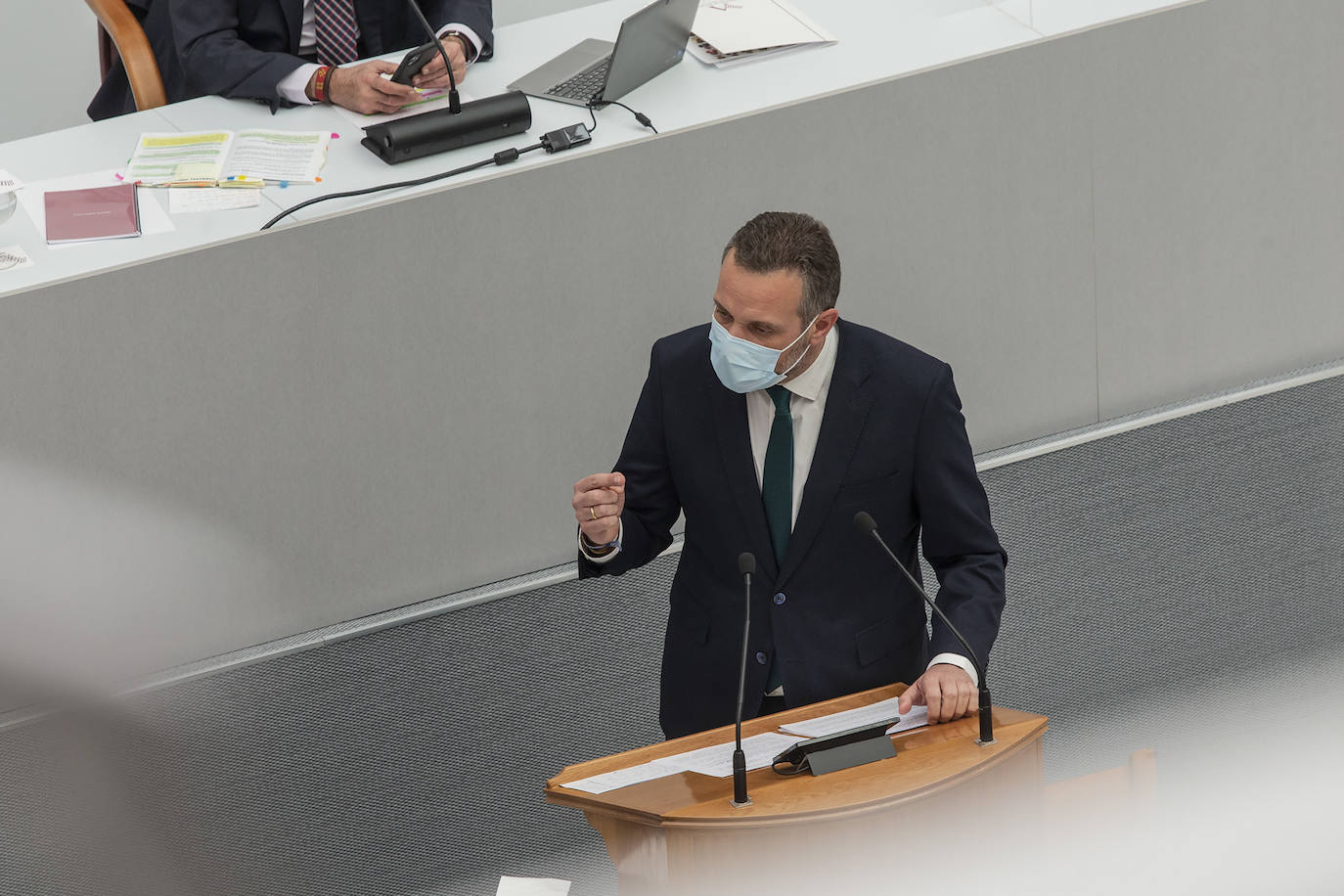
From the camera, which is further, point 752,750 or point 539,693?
point 539,693

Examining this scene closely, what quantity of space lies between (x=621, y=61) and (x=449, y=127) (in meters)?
0.33

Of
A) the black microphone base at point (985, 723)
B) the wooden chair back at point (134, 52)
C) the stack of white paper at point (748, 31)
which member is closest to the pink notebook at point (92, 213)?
the wooden chair back at point (134, 52)

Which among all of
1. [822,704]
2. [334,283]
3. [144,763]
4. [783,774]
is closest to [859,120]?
[334,283]

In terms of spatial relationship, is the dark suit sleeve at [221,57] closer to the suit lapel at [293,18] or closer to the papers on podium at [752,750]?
the suit lapel at [293,18]

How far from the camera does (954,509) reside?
2154 mm

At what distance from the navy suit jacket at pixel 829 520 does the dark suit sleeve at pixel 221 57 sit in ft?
3.85

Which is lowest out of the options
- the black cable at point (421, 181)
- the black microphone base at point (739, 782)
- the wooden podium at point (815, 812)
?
the wooden podium at point (815, 812)

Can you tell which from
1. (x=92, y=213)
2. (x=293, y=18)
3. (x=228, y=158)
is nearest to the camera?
(x=92, y=213)

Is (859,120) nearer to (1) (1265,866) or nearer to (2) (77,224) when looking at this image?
(2) (77,224)

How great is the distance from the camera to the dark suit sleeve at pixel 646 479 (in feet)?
7.34

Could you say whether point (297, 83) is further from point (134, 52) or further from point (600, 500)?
point (600, 500)

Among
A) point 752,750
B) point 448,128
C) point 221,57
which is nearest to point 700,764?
point 752,750

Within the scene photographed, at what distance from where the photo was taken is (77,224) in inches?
106

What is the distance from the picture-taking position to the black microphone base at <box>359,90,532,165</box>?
2795 mm
